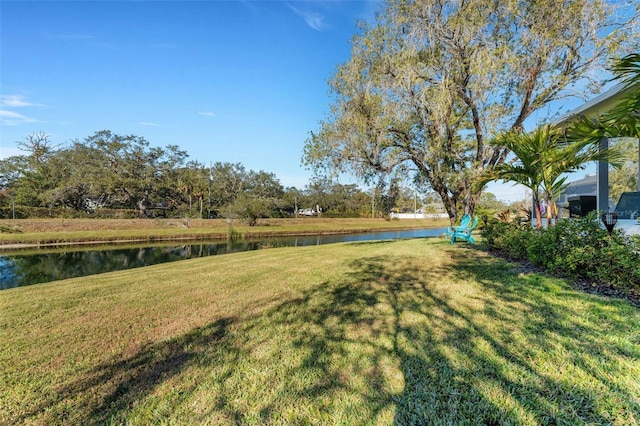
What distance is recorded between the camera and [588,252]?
137 inches

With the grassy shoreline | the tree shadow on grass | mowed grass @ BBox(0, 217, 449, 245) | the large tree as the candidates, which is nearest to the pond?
the grassy shoreline

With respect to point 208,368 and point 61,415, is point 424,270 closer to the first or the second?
point 208,368

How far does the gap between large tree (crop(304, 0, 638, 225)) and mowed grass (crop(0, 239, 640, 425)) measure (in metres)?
4.86

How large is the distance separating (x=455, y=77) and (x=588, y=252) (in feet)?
18.3

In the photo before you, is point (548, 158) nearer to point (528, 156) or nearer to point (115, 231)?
point (528, 156)

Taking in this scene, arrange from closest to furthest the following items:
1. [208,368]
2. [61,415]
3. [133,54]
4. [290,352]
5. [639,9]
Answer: [61,415], [208,368], [290,352], [639,9], [133,54]

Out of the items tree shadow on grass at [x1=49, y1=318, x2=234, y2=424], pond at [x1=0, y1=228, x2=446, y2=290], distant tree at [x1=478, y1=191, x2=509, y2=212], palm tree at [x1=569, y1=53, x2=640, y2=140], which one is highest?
palm tree at [x1=569, y1=53, x2=640, y2=140]

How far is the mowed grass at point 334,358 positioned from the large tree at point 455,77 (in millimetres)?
4861

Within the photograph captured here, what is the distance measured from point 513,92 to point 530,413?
8.68m

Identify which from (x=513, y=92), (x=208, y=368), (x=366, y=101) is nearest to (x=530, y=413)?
(x=208, y=368)

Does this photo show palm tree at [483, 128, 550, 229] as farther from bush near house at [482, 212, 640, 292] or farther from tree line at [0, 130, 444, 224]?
tree line at [0, 130, 444, 224]

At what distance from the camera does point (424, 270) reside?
4.82 m

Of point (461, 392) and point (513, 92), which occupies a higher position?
point (513, 92)

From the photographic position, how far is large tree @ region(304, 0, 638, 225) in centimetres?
671
